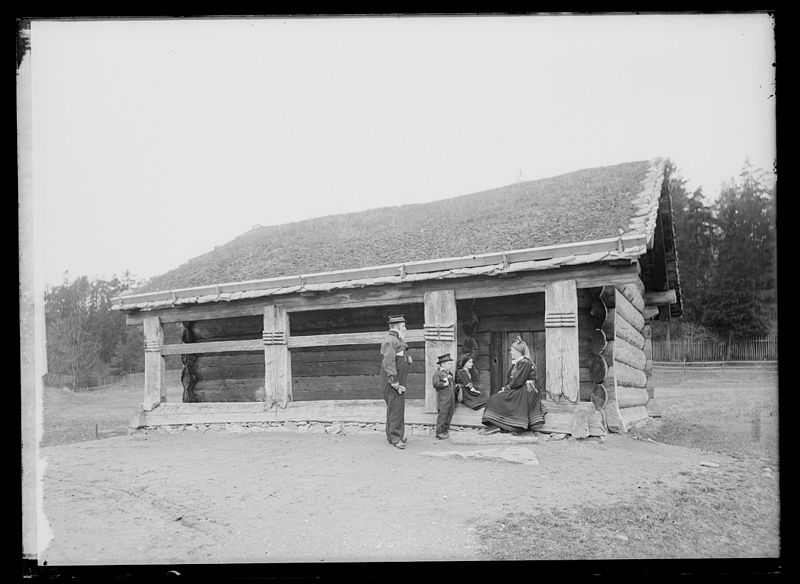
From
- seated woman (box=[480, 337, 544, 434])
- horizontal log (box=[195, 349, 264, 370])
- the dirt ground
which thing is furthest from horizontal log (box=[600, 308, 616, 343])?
horizontal log (box=[195, 349, 264, 370])

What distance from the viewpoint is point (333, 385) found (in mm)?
11117

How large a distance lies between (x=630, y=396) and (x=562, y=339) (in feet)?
13.3

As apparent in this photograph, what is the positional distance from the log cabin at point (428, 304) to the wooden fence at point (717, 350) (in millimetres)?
1793

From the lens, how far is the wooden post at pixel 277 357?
10.9m

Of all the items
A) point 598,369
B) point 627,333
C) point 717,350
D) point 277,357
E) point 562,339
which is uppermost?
point 562,339

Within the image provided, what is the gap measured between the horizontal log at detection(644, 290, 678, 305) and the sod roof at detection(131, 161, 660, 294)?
12.8ft

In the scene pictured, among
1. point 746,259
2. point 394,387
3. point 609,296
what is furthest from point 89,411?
point 746,259

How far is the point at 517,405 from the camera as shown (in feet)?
27.8

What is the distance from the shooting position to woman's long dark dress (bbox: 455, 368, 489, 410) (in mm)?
9078

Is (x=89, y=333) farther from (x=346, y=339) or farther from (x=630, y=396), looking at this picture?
(x=630, y=396)

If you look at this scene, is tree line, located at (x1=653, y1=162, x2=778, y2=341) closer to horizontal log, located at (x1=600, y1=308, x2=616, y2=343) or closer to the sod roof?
the sod roof

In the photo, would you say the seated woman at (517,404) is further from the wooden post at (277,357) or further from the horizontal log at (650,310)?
the horizontal log at (650,310)

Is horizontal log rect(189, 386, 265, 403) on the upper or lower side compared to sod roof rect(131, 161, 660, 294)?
lower

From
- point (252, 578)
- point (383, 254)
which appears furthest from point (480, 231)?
point (252, 578)
